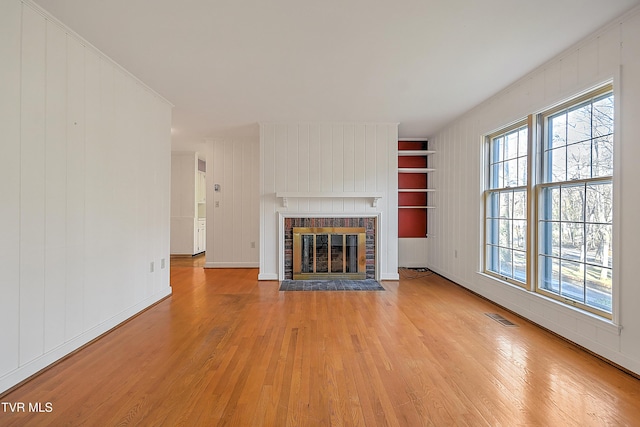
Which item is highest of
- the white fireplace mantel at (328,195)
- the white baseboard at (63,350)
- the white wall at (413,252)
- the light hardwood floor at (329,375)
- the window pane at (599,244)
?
the white fireplace mantel at (328,195)

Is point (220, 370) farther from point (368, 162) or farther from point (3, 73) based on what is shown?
point (368, 162)

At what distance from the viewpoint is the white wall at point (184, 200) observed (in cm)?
753

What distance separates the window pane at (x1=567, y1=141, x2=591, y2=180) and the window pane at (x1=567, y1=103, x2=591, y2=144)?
0.19ft

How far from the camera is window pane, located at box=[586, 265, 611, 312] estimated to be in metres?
2.39

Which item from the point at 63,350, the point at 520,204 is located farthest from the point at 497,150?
the point at 63,350

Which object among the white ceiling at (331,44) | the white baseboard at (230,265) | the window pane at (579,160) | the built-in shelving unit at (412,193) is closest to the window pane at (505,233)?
the window pane at (579,160)

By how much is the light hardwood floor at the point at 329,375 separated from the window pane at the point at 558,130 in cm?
179

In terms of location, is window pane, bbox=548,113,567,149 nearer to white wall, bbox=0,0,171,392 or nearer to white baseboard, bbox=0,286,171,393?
white wall, bbox=0,0,171,392

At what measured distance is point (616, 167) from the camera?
225 centimetres

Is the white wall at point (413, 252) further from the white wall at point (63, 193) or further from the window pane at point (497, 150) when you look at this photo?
the white wall at point (63, 193)

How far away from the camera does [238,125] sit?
16.4 ft

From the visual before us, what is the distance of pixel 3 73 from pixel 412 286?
4.71 metres

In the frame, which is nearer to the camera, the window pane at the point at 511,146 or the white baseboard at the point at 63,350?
the white baseboard at the point at 63,350

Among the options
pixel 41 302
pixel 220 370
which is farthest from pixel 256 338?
pixel 41 302
